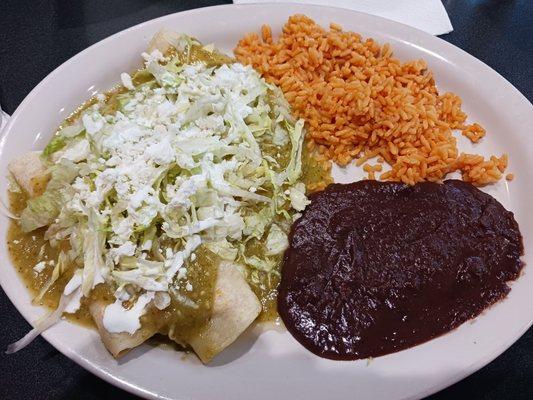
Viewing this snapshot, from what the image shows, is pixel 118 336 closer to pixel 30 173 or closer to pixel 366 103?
pixel 30 173

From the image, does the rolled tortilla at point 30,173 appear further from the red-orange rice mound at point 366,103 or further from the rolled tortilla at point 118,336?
the red-orange rice mound at point 366,103

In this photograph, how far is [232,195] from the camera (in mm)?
1787

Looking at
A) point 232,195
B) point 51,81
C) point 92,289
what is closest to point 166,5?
point 51,81

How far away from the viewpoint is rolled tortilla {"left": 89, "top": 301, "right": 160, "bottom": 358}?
1.53 meters

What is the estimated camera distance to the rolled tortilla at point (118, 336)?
1529 millimetres

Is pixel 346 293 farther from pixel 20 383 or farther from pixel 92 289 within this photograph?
pixel 20 383

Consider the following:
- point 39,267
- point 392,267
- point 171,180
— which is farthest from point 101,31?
point 392,267

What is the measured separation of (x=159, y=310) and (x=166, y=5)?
1867 mm

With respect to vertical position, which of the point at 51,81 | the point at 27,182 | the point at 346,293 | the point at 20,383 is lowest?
the point at 20,383

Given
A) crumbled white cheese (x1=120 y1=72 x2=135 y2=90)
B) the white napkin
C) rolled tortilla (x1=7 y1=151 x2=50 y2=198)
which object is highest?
the white napkin

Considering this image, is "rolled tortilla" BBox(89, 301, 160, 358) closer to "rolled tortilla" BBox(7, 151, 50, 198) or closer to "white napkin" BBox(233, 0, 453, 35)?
"rolled tortilla" BBox(7, 151, 50, 198)

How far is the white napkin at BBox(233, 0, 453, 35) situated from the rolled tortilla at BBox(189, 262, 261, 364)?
1.54 metres

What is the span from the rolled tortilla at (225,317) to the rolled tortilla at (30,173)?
72 cm

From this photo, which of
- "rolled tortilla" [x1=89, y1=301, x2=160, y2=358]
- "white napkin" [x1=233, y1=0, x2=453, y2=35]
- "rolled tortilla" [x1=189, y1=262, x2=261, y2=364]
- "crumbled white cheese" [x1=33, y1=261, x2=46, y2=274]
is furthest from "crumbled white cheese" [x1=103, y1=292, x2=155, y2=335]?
"white napkin" [x1=233, y1=0, x2=453, y2=35]
